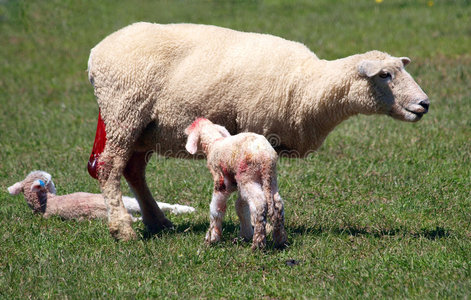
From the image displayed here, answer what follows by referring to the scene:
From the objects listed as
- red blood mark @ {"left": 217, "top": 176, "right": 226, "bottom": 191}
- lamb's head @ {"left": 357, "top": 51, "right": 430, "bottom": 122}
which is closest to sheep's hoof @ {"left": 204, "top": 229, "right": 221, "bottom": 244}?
red blood mark @ {"left": 217, "top": 176, "right": 226, "bottom": 191}

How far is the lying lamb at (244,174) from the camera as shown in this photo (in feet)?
17.1

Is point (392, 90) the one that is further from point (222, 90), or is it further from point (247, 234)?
point (247, 234)

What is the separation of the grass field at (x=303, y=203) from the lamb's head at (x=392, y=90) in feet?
3.41

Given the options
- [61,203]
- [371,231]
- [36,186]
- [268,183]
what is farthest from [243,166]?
[36,186]

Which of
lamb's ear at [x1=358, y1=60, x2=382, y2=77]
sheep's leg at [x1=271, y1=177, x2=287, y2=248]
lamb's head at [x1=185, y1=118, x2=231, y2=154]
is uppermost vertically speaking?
lamb's ear at [x1=358, y1=60, x2=382, y2=77]

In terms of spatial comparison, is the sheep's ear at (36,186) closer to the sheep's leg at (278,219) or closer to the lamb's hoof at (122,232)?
the lamb's hoof at (122,232)

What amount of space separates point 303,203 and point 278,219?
166cm

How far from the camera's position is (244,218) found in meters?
5.69

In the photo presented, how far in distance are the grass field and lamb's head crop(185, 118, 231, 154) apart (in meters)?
0.81

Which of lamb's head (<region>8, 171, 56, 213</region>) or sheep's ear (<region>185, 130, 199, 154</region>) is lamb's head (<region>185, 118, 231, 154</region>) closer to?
sheep's ear (<region>185, 130, 199, 154</region>)

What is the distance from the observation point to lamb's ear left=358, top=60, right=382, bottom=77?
548cm

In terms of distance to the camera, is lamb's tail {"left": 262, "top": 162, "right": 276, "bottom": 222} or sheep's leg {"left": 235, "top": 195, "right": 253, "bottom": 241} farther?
sheep's leg {"left": 235, "top": 195, "right": 253, "bottom": 241}

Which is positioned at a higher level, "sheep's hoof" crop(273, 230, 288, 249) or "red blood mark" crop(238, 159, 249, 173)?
"red blood mark" crop(238, 159, 249, 173)

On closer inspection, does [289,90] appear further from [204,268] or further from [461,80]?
[461,80]
